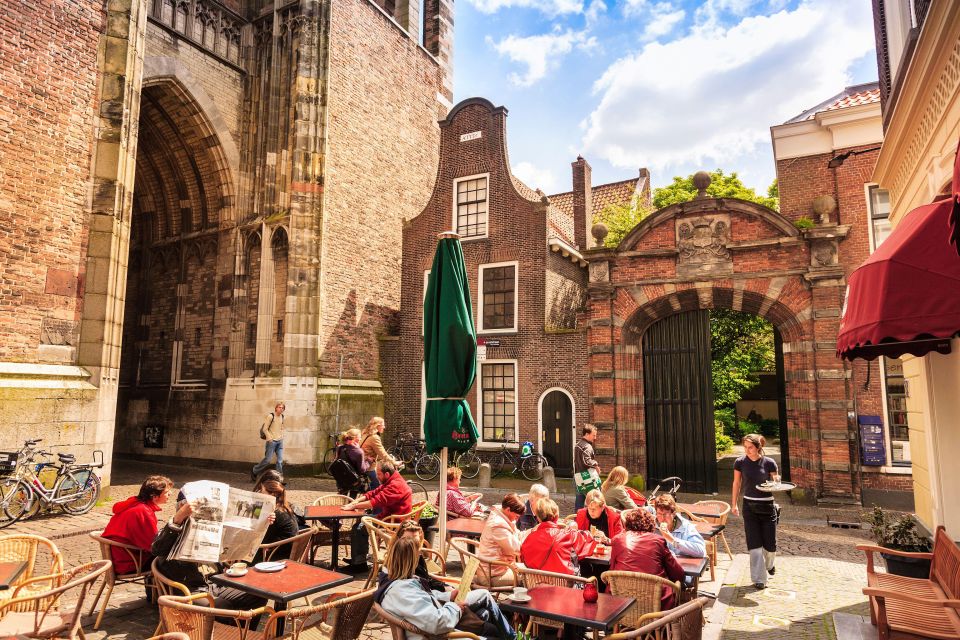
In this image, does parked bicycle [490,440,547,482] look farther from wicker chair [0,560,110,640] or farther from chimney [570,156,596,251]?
wicker chair [0,560,110,640]

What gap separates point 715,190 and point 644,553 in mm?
23061

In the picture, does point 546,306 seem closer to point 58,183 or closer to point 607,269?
point 607,269

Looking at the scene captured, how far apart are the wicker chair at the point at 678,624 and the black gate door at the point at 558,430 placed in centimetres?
1321

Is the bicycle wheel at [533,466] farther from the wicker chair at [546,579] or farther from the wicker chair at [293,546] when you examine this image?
the wicker chair at [546,579]

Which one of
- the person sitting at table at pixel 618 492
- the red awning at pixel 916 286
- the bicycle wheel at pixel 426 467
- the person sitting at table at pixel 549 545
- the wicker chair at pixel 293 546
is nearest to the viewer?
the red awning at pixel 916 286

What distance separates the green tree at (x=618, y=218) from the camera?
25.5 m

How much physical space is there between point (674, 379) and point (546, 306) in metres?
4.52

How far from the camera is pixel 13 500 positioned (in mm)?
9914

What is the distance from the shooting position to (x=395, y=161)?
2233cm

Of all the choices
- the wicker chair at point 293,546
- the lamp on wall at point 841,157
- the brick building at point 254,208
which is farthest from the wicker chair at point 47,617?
the lamp on wall at point 841,157

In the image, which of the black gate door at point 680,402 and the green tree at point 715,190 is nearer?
the black gate door at point 680,402

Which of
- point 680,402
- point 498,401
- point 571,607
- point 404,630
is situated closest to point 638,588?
point 571,607

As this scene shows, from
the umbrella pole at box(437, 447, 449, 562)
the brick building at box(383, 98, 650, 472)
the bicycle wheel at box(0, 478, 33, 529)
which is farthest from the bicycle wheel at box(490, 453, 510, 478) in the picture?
the umbrella pole at box(437, 447, 449, 562)

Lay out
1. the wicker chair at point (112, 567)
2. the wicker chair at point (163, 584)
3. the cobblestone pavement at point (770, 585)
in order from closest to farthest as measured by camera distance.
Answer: the wicker chair at point (163, 584), the wicker chair at point (112, 567), the cobblestone pavement at point (770, 585)
